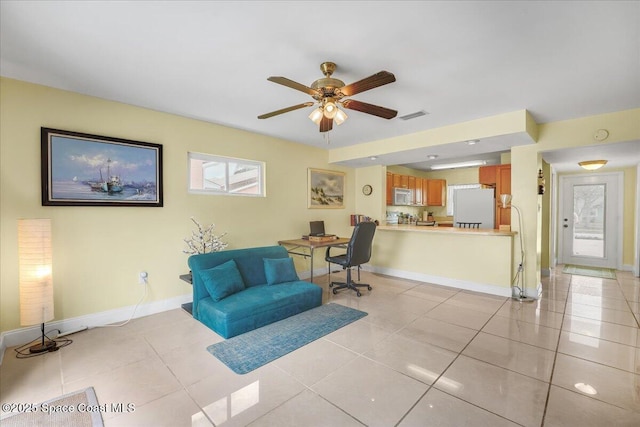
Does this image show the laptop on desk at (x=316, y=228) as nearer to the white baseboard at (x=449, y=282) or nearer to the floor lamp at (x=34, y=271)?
the white baseboard at (x=449, y=282)

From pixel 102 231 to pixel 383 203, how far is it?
15.4 ft

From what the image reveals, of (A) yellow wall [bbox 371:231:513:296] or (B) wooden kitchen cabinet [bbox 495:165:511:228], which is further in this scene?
(B) wooden kitchen cabinet [bbox 495:165:511:228]

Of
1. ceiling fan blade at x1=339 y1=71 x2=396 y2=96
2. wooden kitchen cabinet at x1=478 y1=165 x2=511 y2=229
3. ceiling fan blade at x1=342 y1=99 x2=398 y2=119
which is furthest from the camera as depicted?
wooden kitchen cabinet at x1=478 y1=165 x2=511 y2=229

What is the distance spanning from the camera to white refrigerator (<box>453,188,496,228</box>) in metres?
4.86

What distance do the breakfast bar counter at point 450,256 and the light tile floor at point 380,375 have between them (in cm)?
101

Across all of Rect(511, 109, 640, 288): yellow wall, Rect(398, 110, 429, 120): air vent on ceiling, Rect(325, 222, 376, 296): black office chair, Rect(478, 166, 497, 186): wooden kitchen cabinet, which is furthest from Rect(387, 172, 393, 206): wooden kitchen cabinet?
Rect(398, 110, 429, 120): air vent on ceiling

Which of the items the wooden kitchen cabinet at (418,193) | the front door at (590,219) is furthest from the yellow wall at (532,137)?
the front door at (590,219)

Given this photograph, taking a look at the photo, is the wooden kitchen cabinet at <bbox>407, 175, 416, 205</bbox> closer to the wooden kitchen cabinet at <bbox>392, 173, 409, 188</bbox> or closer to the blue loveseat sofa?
the wooden kitchen cabinet at <bbox>392, 173, 409, 188</bbox>

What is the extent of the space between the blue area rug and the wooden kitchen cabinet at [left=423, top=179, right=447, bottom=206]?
210 inches

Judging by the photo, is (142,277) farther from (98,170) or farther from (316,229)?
(316,229)

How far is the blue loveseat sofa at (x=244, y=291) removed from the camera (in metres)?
2.91

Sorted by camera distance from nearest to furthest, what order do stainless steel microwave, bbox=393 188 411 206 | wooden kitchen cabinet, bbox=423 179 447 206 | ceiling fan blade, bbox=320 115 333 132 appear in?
ceiling fan blade, bbox=320 115 333 132 < stainless steel microwave, bbox=393 188 411 206 < wooden kitchen cabinet, bbox=423 179 447 206

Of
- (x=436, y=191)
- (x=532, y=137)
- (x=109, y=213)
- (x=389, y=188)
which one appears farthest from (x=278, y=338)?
(x=436, y=191)

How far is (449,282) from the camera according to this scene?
15.5 ft
